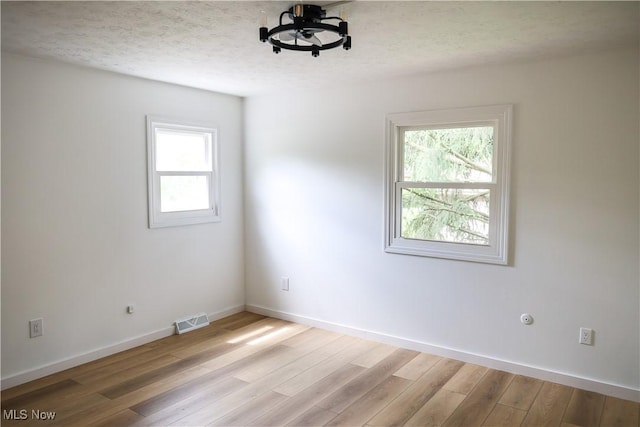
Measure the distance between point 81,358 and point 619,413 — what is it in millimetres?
3879

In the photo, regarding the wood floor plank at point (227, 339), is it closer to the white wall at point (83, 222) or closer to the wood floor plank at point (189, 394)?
the white wall at point (83, 222)

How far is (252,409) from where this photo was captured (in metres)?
2.99

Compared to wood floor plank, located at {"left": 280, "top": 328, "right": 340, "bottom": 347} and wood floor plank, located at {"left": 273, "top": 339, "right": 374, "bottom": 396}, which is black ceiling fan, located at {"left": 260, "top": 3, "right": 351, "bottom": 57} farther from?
wood floor plank, located at {"left": 280, "top": 328, "right": 340, "bottom": 347}

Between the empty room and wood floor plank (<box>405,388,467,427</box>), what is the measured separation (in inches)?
0.8

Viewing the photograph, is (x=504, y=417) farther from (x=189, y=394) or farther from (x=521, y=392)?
(x=189, y=394)

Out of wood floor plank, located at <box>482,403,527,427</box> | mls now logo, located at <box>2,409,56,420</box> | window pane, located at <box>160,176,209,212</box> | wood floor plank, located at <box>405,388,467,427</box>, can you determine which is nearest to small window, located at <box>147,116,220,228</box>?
window pane, located at <box>160,176,209,212</box>

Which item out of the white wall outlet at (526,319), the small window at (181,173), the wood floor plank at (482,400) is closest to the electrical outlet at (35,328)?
the small window at (181,173)

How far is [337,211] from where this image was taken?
4422 millimetres

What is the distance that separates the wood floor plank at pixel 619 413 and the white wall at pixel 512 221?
12cm

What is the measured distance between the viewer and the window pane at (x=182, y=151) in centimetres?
430

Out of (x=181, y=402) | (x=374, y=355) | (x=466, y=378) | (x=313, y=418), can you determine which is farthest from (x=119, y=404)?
(x=466, y=378)

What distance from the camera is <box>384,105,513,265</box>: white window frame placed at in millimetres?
3527

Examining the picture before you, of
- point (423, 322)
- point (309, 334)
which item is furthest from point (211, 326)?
point (423, 322)

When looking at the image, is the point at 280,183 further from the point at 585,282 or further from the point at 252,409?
the point at 585,282
